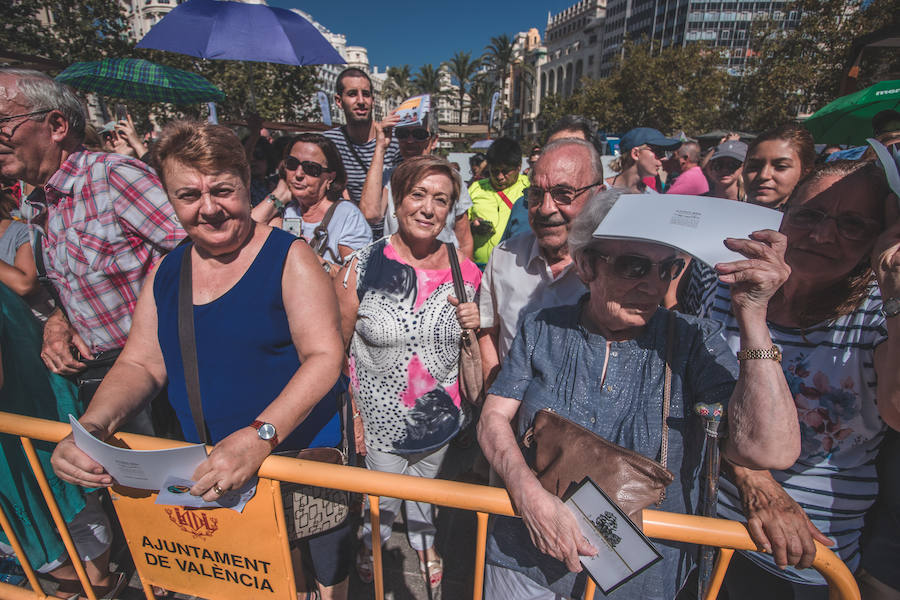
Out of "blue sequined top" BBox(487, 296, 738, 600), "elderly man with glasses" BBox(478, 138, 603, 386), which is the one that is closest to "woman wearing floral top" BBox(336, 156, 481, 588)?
"elderly man with glasses" BBox(478, 138, 603, 386)

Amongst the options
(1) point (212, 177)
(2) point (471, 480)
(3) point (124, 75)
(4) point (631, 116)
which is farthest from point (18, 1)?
(4) point (631, 116)

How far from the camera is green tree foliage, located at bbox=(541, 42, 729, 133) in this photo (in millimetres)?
24841

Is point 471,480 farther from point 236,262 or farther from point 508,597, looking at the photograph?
point 236,262

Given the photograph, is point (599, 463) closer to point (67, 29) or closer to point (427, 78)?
point (67, 29)

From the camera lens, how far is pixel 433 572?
2314 mm

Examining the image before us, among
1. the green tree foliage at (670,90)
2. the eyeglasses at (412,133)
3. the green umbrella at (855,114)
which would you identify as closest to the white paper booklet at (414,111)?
the eyeglasses at (412,133)

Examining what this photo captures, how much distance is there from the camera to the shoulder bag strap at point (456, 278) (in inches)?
83.8

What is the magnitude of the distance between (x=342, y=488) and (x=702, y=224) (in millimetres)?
1238

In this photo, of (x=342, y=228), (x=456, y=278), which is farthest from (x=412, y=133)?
(x=456, y=278)

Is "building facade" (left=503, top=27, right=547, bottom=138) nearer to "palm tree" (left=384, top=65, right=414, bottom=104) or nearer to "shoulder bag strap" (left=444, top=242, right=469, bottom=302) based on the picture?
"palm tree" (left=384, top=65, right=414, bottom=104)

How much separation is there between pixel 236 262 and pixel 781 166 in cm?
319

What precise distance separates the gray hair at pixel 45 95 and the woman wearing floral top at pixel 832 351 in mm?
3265

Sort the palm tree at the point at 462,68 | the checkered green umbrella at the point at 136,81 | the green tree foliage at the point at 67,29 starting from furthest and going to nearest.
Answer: the palm tree at the point at 462,68 → the green tree foliage at the point at 67,29 → the checkered green umbrella at the point at 136,81

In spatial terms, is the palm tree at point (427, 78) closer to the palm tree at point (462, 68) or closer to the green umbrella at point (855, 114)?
the palm tree at point (462, 68)
